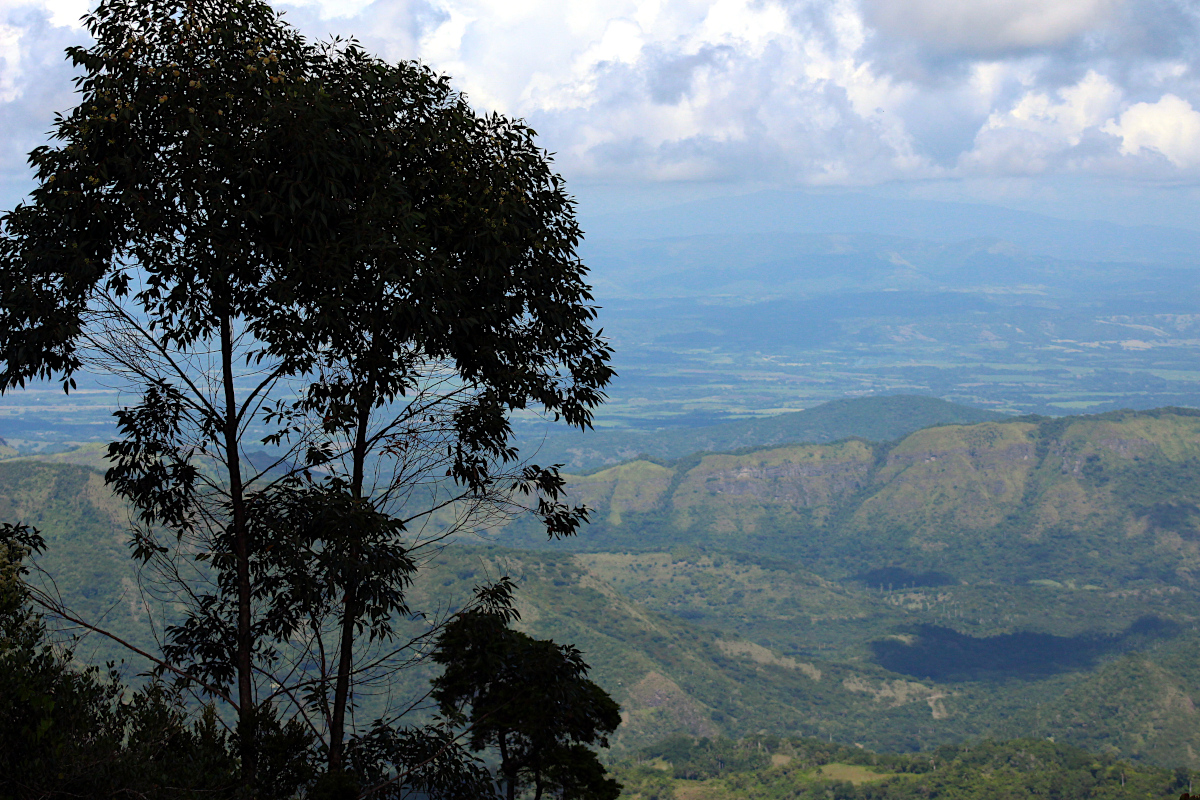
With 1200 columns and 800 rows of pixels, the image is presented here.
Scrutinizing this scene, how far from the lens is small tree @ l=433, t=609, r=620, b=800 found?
19.3 metres

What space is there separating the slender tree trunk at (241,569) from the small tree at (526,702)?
12.5 ft

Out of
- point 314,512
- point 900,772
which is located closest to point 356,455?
point 314,512

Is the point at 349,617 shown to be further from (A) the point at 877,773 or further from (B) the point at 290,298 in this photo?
(A) the point at 877,773

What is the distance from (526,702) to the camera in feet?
69.5

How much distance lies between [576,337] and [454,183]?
3382 millimetres

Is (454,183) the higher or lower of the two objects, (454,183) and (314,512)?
the higher

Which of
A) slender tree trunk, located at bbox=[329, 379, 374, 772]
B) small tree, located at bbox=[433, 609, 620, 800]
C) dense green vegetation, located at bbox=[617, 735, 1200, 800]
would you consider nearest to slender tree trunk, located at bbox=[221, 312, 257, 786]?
slender tree trunk, located at bbox=[329, 379, 374, 772]

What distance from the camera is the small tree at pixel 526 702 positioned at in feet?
63.4

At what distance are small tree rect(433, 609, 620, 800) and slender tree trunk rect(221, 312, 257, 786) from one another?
12.5 feet

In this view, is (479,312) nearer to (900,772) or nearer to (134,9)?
(134,9)

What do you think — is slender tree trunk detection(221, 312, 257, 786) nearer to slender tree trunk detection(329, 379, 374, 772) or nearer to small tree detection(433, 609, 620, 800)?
slender tree trunk detection(329, 379, 374, 772)

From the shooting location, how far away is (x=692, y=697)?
643ft

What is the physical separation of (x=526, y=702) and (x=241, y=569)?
7.79 metres

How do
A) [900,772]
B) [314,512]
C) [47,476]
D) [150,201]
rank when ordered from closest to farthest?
1. [150,201]
2. [314,512]
3. [900,772]
4. [47,476]
